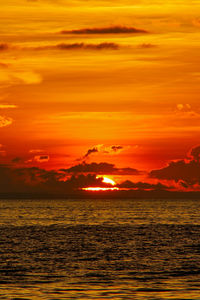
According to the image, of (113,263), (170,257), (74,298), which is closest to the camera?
(74,298)

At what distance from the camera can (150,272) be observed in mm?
57875

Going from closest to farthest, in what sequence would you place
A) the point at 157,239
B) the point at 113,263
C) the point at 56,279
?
the point at 56,279 → the point at 113,263 → the point at 157,239

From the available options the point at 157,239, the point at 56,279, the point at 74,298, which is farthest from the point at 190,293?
the point at 157,239

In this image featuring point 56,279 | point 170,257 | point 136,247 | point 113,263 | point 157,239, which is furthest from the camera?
point 157,239

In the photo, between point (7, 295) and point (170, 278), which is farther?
point (170, 278)

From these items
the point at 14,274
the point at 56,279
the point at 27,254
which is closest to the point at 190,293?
the point at 56,279

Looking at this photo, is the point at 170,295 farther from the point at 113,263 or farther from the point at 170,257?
the point at 170,257

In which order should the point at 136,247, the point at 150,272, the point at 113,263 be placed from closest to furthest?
the point at 150,272, the point at 113,263, the point at 136,247

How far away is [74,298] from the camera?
4431 centimetres

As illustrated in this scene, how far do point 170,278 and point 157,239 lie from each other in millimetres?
44464

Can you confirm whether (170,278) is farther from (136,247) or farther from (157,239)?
(157,239)

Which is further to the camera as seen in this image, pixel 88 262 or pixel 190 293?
pixel 88 262

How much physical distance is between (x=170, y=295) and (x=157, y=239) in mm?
53264

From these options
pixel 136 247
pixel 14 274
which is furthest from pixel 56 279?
pixel 136 247
